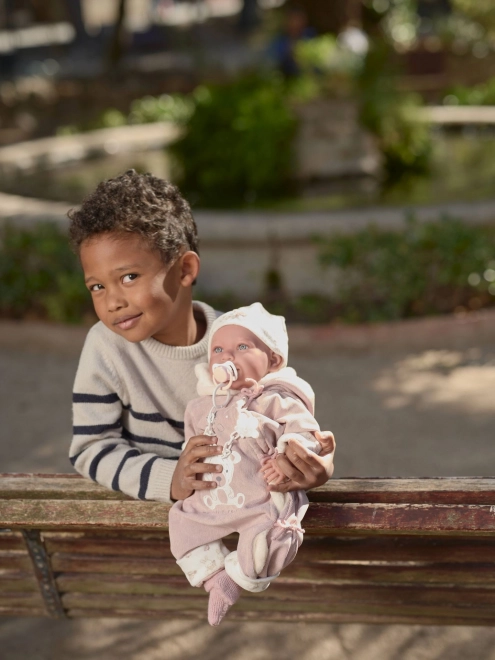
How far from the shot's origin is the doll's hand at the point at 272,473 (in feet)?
Result: 6.18

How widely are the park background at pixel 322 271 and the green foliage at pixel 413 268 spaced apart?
11 millimetres

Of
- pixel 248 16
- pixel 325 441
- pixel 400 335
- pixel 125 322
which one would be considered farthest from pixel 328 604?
pixel 248 16

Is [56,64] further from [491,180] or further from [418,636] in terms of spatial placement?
[418,636]

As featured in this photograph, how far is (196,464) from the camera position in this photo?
197cm

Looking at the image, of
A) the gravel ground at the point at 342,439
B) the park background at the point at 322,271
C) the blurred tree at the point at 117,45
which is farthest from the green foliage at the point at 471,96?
the gravel ground at the point at 342,439

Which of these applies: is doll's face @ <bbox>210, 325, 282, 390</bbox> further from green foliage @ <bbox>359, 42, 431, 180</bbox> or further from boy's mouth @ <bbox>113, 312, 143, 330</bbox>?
green foliage @ <bbox>359, 42, 431, 180</bbox>

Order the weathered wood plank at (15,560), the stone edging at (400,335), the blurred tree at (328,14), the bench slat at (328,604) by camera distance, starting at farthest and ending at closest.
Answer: the blurred tree at (328,14), the stone edging at (400,335), the weathered wood plank at (15,560), the bench slat at (328,604)

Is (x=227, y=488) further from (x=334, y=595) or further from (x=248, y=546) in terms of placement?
(x=334, y=595)

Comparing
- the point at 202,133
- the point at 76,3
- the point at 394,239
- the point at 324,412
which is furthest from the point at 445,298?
the point at 76,3

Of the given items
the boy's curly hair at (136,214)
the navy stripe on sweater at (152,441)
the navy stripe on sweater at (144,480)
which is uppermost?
A: the boy's curly hair at (136,214)

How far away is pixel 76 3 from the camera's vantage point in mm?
26312

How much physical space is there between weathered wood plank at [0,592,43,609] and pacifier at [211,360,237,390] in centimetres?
117

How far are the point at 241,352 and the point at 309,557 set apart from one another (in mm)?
786

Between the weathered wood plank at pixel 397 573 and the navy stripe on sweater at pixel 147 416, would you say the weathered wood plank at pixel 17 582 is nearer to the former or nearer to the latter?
the navy stripe on sweater at pixel 147 416
